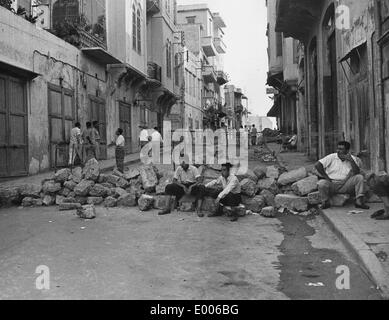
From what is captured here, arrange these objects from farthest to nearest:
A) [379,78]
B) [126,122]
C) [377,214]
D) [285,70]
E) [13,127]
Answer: [285,70]
[126,122]
[13,127]
[379,78]
[377,214]

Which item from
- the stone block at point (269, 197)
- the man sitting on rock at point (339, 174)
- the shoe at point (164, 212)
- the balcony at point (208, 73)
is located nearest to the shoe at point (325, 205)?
the man sitting on rock at point (339, 174)

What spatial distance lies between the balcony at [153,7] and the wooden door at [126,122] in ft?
20.6

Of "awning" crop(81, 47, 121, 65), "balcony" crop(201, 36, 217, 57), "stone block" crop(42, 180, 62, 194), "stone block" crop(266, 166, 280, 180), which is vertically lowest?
"stone block" crop(42, 180, 62, 194)

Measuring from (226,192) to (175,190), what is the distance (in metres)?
1.23

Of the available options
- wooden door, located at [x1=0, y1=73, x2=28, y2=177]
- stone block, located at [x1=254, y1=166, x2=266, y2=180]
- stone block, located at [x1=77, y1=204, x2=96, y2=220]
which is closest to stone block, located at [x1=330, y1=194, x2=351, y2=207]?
stone block, located at [x1=254, y1=166, x2=266, y2=180]

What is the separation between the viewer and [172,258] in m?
5.64

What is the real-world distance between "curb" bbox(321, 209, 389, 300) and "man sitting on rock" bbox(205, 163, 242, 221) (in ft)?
5.34

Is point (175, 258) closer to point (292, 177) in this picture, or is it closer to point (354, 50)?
point (292, 177)

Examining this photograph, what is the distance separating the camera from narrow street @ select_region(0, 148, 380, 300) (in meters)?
4.38

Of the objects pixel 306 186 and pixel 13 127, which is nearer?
pixel 306 186

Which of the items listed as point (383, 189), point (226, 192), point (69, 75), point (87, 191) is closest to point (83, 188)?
point (87, 191)

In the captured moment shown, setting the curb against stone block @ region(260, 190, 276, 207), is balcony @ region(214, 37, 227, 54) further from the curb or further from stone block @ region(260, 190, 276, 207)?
the curb

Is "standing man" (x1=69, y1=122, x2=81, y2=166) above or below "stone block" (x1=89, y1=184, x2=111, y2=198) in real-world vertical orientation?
above

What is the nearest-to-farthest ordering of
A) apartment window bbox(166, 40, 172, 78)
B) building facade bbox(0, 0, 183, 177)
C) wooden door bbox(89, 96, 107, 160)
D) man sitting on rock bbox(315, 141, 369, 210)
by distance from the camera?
man sitting on rock bbox(315, 141, 369, 210) < building facade bbox(0, 0, 183, 177) < wooden door bbox(89, 96, 107, 160) < apartment window bbox(166, 40, 172, 78)
